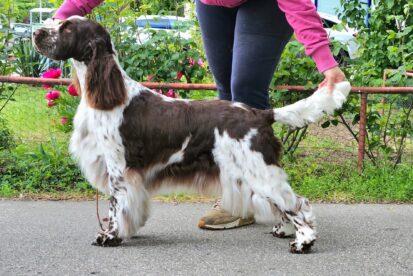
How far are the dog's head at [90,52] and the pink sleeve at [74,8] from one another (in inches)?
9.5

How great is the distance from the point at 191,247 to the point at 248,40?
1.32 meters

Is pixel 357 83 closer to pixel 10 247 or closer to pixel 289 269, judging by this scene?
pixel 289 269

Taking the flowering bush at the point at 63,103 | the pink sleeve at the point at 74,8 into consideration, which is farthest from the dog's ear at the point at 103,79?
the flowering bush at the point at 63,103

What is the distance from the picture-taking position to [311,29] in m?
3.72

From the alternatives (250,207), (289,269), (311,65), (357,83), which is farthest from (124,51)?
(289,269)

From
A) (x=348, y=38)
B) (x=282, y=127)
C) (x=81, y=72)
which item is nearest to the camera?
(x=81, y=72)

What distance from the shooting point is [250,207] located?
3863 mm

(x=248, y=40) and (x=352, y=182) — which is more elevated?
(x=248, y=40)

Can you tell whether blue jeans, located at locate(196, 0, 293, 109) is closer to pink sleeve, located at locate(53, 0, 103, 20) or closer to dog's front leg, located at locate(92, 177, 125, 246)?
pink sleeve, located at locate(53, 0, 103, 20)

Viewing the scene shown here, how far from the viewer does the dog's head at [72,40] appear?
12.2 feet

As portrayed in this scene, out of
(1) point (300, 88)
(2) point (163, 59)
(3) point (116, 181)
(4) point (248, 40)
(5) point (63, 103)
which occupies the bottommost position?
(3) point (116, 181)

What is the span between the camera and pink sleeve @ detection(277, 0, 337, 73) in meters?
3.72

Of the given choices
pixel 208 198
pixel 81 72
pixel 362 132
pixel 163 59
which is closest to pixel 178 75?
pixel 163 59

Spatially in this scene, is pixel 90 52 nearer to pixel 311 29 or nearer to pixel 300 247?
pixel 311 29
